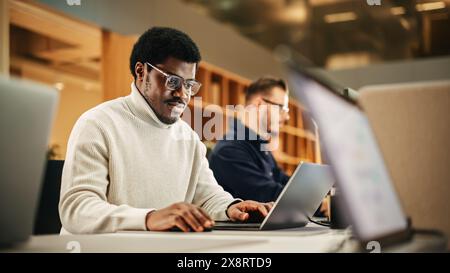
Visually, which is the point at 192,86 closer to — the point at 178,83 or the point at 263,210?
the point at 178,83

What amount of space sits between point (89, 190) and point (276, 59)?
3.24ft

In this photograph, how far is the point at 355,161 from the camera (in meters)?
0.67

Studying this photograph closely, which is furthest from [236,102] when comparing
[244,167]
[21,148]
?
[21,148]

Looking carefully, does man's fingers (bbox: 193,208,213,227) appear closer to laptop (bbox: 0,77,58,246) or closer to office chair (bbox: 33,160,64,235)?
laptop (bbox: 0,77,58,246)

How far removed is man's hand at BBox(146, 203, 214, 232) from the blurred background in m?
1.62

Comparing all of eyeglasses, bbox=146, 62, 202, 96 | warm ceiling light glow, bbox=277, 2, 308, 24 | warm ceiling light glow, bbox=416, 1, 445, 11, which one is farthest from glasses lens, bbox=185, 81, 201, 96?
warm ceiling light glow, bbox=277, 2, 308, 24

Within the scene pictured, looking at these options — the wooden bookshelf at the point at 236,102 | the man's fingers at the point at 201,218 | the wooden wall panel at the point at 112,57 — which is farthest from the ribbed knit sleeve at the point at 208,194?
the wooden wall panel at the point at 112,57

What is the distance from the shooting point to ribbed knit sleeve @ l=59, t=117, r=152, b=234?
1045mm

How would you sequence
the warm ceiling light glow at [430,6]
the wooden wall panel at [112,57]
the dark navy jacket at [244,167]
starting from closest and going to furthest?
1. the warm ceiling light glow at [430,6]
2. the dark navy jacket at [244,167]
3. the wooden wall panel at [112,57]

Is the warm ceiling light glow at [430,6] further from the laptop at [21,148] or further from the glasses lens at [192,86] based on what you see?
the laptop at [21,148]

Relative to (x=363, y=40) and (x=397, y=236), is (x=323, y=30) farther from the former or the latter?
(x=397, y=236)

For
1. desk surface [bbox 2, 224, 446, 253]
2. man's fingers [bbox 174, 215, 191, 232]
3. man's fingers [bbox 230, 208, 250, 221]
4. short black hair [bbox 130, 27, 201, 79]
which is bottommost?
man's fingers [bbox 230, 208, 250, 221]

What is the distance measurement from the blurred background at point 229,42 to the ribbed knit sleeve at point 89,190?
1.50 m

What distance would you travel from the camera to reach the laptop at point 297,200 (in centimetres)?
108
